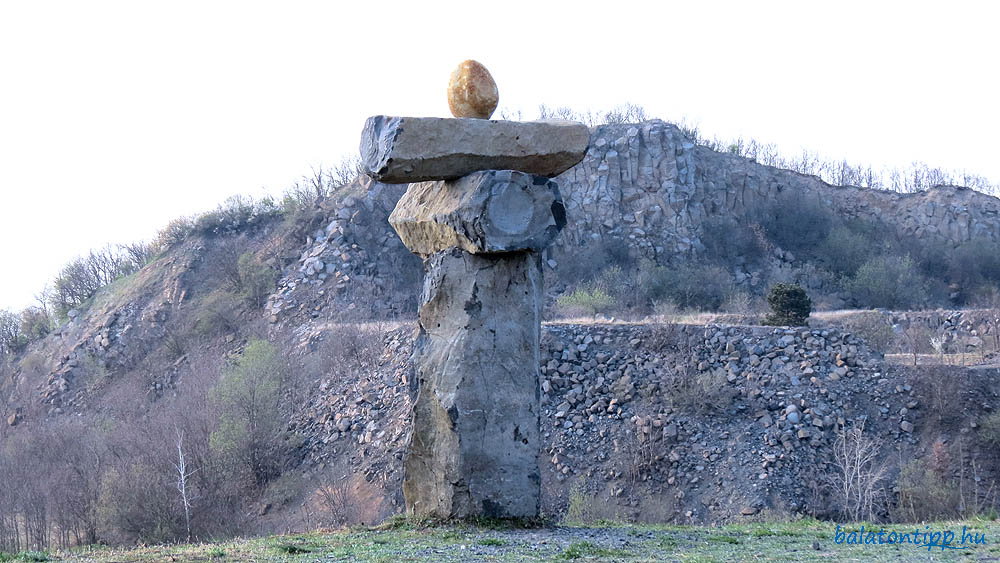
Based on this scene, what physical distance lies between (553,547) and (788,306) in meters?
16.7

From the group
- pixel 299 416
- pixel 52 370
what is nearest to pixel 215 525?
pixel 299 416

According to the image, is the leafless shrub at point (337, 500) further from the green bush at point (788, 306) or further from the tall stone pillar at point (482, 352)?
the green bush at point (788, 306)

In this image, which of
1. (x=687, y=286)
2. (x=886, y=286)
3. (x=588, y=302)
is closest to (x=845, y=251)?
(x=886, y=286)

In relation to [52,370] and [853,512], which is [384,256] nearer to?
[52,370]

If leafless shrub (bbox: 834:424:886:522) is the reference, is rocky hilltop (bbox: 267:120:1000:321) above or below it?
above

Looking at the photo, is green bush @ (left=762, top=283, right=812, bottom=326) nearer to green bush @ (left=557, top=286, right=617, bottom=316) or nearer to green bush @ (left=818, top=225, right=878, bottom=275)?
green bush @ (left=557, top=286, right=617, bottom=316)

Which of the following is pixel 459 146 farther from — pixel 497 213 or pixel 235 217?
pixel 235 217

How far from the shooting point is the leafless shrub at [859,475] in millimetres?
16578

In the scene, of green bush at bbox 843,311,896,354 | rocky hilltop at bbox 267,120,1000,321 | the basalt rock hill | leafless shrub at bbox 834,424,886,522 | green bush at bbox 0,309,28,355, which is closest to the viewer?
leafless shrub at bbox 834,424,886,522

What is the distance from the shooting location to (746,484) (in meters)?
18.2

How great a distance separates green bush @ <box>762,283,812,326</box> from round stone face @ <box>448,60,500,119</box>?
15423mm

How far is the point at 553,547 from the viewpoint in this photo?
746 centimetres

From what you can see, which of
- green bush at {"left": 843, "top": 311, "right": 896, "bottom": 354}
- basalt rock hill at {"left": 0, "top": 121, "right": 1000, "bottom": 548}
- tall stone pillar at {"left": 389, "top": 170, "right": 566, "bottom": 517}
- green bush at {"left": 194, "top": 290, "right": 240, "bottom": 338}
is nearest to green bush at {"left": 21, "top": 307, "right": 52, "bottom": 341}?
basalt rock hill at {"left": 0, "top": 121, "right": 1000, "bottom": 548}

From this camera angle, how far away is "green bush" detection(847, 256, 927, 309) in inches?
1283
